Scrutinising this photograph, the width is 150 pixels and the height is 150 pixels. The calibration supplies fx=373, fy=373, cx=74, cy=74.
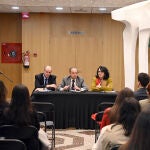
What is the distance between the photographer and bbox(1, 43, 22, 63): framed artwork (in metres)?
13.8

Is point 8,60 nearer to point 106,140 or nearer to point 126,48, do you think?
point 126,48

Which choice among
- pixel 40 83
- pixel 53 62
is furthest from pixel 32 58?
pixel 40 83

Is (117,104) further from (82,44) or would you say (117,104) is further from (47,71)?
(82,44)

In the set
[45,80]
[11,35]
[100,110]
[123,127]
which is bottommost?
[100,110]

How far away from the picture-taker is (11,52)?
13.8m

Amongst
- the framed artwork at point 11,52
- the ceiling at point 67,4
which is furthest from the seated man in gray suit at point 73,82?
the framed artwork at point 11,52

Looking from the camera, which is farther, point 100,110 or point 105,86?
point 105,86

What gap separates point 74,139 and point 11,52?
7644mm

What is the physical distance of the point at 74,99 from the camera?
7.67 m

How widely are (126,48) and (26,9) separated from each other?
187 inches

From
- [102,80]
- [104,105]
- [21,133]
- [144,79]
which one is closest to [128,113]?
[21,133]

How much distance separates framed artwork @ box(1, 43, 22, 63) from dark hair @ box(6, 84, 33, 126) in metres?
9.88

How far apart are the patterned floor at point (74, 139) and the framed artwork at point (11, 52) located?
671cm

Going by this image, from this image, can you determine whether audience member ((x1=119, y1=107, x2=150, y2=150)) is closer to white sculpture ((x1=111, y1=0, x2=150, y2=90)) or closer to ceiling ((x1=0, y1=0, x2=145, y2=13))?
white sculpture ((x1=111, y1=0, x2=150, y2=90))
